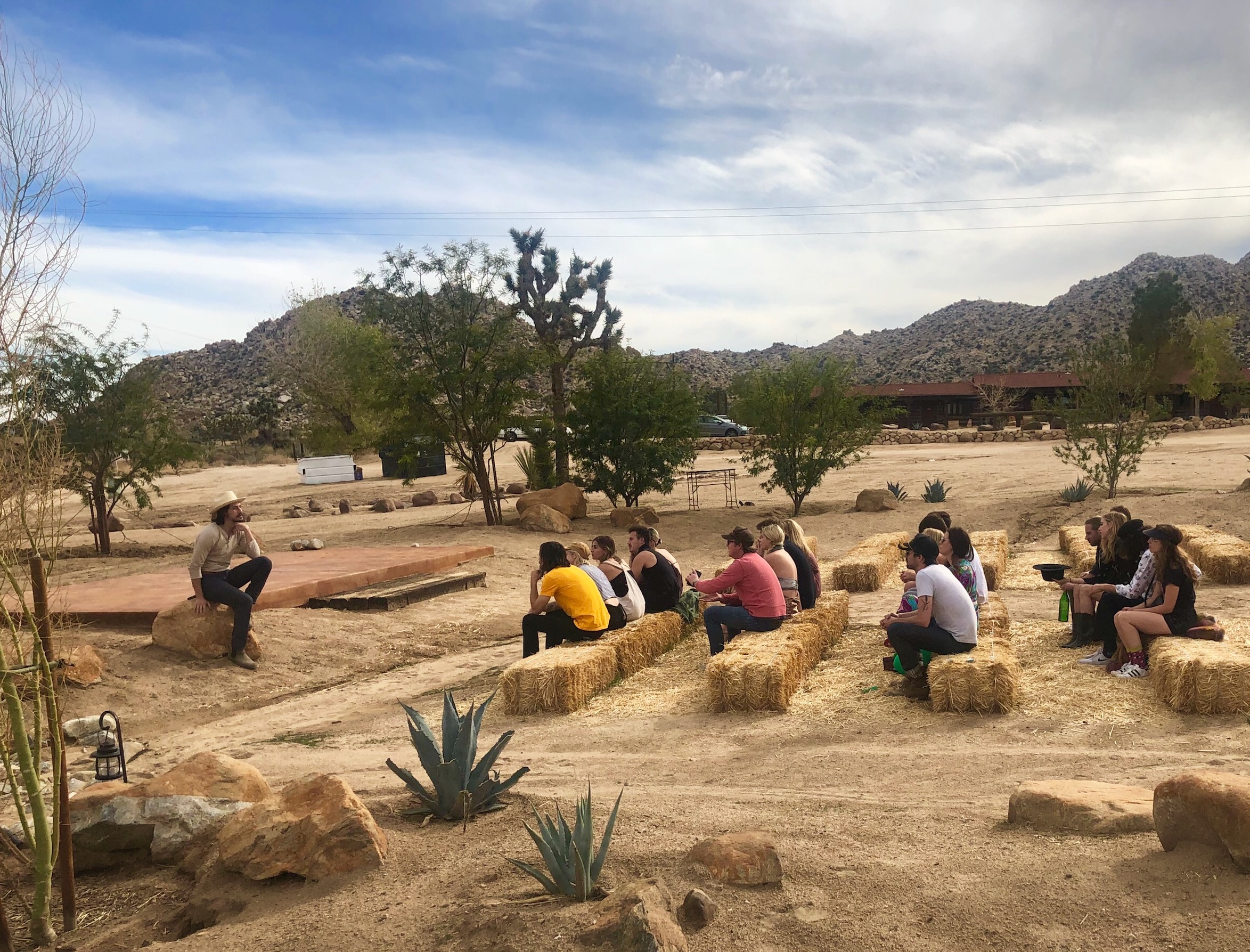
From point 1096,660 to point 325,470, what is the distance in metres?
31.8

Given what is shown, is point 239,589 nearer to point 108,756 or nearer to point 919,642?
point 108,756

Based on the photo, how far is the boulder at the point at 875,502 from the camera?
19844 mm

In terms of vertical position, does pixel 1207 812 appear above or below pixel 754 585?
below

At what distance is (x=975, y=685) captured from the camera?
20.5 feet

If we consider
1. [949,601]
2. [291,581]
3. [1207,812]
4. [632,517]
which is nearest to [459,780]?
[1207,812]

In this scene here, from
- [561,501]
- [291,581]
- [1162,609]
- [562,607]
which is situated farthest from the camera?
[561,501]

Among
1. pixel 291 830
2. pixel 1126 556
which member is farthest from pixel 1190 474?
pixel 291 830

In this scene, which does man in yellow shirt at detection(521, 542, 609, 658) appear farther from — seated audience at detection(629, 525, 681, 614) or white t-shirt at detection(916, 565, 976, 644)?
white t-shirt at detection(916, 565, 976, 644)

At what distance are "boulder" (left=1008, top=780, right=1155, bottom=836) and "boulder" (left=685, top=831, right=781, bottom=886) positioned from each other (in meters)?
1.17

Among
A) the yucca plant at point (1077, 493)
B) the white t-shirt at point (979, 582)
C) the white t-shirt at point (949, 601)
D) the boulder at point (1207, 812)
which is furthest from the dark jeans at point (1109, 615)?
the yucca plant at point (1077, 493)

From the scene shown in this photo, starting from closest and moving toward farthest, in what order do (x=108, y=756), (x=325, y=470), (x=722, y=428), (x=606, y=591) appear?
(x=108, y=756), (x=606, y=591), (x=325, y=470), (x=722, y=428)

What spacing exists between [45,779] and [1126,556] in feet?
25.5

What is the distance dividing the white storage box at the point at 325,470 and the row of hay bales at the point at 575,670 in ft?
95.2

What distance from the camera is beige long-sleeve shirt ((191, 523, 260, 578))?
8422 millimetres
